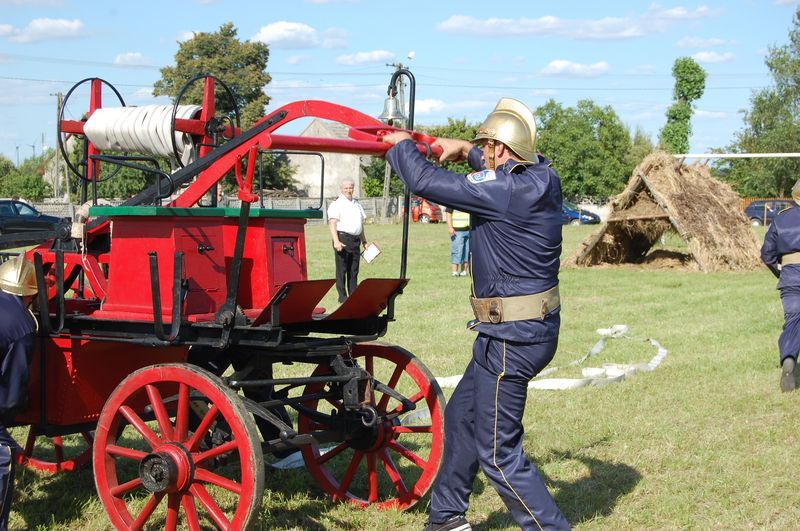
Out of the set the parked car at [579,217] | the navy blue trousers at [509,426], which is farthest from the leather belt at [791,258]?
the parked car at [579,217]

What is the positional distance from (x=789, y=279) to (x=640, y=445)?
9.48 ft

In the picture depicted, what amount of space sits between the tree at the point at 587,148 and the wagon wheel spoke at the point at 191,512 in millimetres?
74418

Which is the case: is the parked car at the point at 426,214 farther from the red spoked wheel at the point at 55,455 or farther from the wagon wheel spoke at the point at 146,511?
the wagon wheel spoke at the point at 146,511

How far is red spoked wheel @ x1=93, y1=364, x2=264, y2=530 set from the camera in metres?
4.50

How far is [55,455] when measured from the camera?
6758mm

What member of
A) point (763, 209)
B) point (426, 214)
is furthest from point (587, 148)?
point (426, 214)

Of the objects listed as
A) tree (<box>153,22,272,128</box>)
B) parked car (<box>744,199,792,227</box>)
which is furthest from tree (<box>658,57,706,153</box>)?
tree (<box>153,22,272,128</box>)

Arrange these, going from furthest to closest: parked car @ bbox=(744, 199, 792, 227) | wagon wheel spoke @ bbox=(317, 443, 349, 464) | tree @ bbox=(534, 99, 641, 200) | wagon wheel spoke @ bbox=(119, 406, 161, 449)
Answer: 1. tree @ bbox=(534, 99, 641, 200)
2. parked car @ bbox=(744, 199, 792, 227)
3. wagon wheel spoke @ bbox=(317, 443, 349, 464)
4. wagon wheel spoke @ bbox=(119, 406, 161, 449)

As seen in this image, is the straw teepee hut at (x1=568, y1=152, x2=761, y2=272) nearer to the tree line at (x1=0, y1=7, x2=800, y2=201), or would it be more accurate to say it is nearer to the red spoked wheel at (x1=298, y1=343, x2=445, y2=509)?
the red spoked wheel at (x1=298, y1=343, x2=445, y2=509)

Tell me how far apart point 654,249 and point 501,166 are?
2186cm

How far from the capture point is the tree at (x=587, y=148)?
259 feet

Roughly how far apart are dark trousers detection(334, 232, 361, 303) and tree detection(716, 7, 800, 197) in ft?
188

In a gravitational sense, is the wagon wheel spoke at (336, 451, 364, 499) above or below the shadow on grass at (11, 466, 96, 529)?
above

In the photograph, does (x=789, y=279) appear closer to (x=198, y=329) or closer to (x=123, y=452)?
(x=198, y=329)
